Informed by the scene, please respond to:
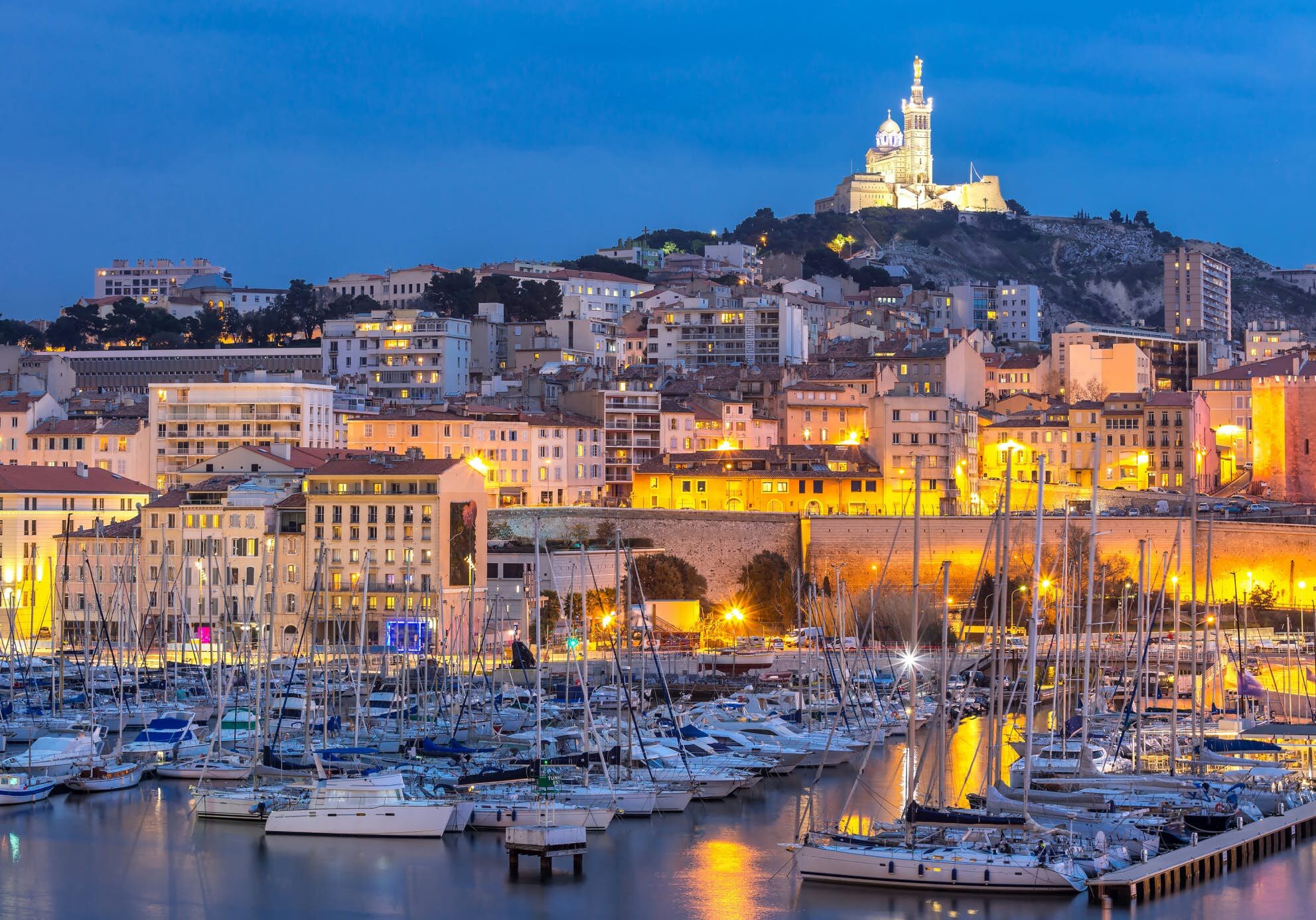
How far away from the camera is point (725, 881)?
93.5ft

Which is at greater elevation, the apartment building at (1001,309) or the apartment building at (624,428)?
the apartment building at (1001,309)

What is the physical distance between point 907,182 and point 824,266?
40554 mm

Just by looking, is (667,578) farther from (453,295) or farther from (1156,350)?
(1156,350)

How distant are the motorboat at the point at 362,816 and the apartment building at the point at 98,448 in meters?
35.6

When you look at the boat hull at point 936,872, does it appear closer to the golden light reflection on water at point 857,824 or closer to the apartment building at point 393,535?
the golden light reflection on water at point 857,824

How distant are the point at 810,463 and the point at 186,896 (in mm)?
34402

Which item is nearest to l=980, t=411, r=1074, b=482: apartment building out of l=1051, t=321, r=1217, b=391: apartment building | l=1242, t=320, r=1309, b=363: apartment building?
l=1051, t=321, r=1217, b=391: apartment building

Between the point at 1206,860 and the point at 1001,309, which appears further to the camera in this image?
the point at 1001,309

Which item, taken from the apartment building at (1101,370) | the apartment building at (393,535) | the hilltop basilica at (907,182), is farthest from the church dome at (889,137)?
the apartment building at (393,535)

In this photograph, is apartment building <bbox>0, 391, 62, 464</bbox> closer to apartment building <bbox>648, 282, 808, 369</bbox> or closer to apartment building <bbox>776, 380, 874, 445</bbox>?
apartment building <bbox>776, 380, 874, 445</bbox>

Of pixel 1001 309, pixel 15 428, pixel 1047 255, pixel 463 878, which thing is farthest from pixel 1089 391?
pixel 1047 255

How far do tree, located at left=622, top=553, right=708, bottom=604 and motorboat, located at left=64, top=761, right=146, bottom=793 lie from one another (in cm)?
1991

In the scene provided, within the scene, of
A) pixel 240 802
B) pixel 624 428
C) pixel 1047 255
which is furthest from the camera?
pixel 1047 255

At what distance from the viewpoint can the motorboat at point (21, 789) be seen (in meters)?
33.5
